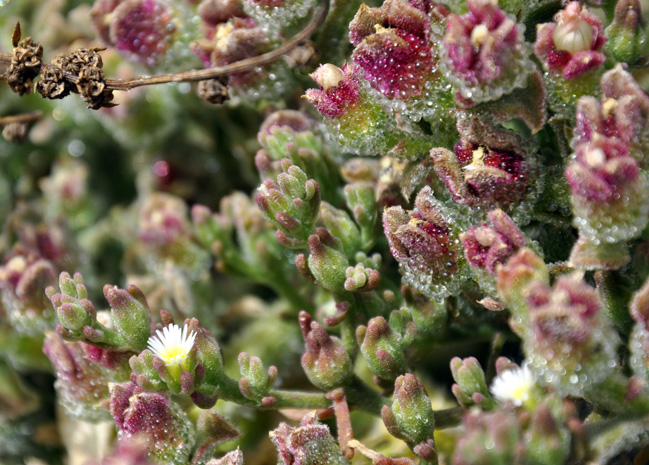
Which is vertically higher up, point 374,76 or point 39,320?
point 374,76

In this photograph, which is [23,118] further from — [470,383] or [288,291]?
[470,383]

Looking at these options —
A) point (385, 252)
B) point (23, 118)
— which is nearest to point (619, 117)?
point (385, 252)

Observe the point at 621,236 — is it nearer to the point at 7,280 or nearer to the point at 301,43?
the point at 301,43

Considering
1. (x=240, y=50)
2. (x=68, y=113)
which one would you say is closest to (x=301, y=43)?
(x=240, y=50)

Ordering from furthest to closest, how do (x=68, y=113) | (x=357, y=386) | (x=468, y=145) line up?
(x=68, y=113), (x=357, y=386), (x=468, y=145)

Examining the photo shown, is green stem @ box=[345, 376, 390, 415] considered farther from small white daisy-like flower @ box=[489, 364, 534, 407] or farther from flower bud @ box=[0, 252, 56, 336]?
flower bud @ box=[0, 252, 56, 336]

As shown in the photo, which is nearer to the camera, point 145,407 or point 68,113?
point 145,407

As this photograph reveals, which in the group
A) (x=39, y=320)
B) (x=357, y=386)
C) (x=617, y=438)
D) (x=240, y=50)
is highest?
(x=240, y=50)
